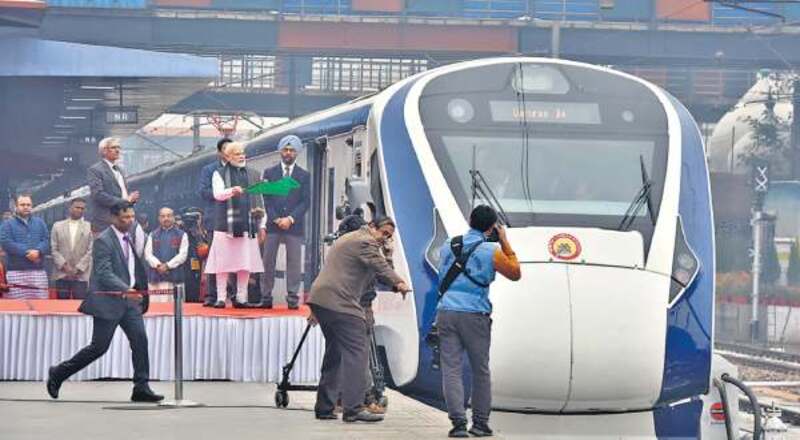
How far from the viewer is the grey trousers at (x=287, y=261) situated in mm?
17031

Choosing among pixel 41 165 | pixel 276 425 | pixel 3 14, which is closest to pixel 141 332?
pixel 276 425

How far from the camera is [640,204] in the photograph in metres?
13.5

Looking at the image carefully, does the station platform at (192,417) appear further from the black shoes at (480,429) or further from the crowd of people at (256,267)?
the crowd of people at (256,267)

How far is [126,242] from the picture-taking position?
45.2 feet

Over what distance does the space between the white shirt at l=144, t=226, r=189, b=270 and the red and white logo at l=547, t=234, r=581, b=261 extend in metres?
5.58

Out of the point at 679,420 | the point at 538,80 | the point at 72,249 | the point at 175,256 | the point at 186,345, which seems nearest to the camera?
the point at 679,420

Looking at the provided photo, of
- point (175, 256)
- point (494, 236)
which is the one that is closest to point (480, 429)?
point (494, 236)

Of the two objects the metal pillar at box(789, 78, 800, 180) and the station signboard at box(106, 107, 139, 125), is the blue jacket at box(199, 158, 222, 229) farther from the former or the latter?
the metal pillar at box(789, 78, 800, 180)

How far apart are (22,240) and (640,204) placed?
23.2 feet

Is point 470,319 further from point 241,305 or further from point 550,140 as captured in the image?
point 241,305

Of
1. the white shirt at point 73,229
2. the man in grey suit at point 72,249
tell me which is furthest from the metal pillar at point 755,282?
the white shirt at point 73,229

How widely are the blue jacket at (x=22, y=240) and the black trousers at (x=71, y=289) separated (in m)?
0.34

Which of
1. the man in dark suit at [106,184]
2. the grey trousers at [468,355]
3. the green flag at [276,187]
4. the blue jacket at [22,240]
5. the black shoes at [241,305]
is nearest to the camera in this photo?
the grey trousers at [468,355]

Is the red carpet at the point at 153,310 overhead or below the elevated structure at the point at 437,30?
below
